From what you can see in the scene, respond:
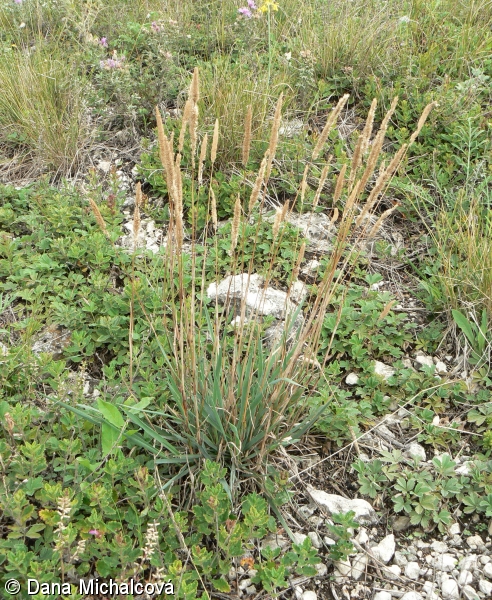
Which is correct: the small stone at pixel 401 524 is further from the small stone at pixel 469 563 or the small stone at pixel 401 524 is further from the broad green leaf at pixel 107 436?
the broad green leaf at pixel 107 436

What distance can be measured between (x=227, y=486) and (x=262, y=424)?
10.0 inches

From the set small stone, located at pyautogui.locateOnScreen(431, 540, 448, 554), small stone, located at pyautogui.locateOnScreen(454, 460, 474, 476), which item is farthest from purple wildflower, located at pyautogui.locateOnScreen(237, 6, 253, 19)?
small stone, located at pyautogui.locateOnScreen(431, 540, 448, 554)

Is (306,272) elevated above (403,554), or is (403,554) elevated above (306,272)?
(306,272)

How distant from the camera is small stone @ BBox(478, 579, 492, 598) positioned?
2.08 metres

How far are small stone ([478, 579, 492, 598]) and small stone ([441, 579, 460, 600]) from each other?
0.27 ft

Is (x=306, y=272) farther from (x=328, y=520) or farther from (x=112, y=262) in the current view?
(x=328, y=520)

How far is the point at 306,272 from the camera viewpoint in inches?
127

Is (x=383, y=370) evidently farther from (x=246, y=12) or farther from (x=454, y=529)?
(x=246, y=12)

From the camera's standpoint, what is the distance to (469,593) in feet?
6.82

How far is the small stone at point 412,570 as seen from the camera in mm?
2141

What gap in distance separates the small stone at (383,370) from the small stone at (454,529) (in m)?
0.71

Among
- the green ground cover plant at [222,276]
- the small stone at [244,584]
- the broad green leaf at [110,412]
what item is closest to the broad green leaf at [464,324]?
the green ground cover plant at [222,276]

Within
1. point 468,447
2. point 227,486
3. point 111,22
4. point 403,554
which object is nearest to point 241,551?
point 227,486

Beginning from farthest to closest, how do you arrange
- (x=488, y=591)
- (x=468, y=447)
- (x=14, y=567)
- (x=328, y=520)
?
(x=468, y=447) → (x=328, y=520) → (x=488, y=591) → (x=14, y=567)
